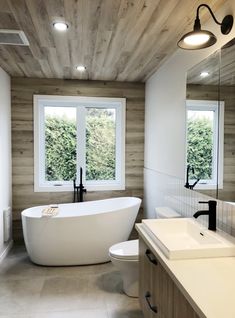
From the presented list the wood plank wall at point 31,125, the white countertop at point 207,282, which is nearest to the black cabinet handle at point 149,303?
the white countertop at point 207,282

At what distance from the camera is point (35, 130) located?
4.39 meters

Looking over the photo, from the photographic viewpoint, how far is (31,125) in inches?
173

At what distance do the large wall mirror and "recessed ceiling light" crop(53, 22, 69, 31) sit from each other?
123 centimetres

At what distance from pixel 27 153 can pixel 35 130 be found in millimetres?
384

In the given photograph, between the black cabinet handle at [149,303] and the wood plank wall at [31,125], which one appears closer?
the black cabinet handle at [149,303]

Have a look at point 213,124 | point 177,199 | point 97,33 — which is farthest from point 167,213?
point 97,33

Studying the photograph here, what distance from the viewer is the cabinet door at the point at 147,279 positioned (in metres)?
1.87

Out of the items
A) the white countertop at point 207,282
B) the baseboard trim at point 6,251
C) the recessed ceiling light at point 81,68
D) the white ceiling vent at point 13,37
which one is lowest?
the baseboard trim at point 6,251

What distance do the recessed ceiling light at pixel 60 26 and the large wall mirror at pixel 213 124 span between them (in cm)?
123

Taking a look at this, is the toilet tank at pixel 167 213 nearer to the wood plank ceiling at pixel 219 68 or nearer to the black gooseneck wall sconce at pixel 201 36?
the wood plank ceiling at pixel 219 68

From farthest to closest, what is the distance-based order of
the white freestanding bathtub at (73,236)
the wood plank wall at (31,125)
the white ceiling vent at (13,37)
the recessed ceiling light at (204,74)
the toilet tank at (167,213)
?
the wood plank wall at (31,125) → the white freestanding bathtub at (73,236) → the toilet tank at (167,213) → the white ceiling vent at (13,37) → the recessed ceiling light at (204,74)

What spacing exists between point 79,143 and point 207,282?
355 centimetres

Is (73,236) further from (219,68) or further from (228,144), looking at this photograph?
(219,68)

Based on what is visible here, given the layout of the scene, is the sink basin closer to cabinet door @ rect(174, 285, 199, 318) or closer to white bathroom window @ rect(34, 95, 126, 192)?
cabinet door @ rect(174, 285, 199, 318)
